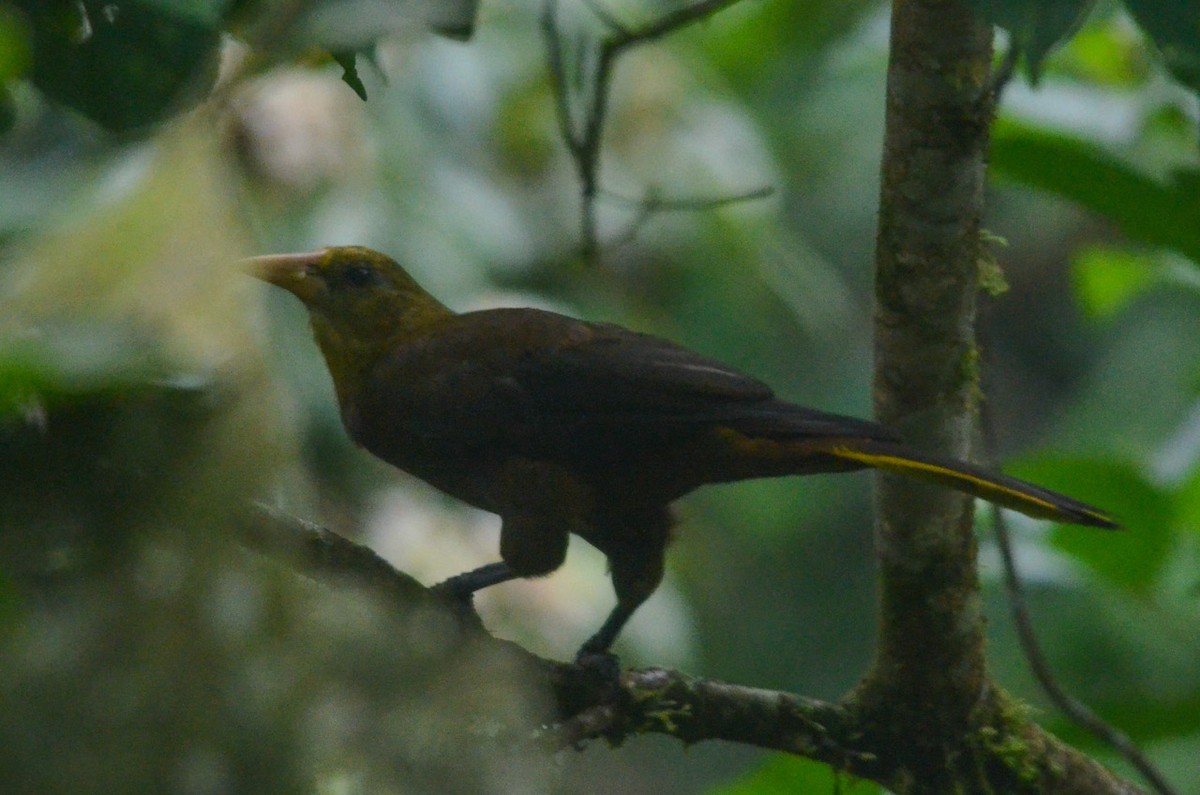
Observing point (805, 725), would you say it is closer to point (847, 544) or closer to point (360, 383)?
point (360, 383)

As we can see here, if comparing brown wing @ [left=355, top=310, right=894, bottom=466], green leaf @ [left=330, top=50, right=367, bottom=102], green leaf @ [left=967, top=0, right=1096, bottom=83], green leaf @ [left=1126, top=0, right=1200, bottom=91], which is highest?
green leaf @ [left=1126, top=0, right=1200, bottom=91]

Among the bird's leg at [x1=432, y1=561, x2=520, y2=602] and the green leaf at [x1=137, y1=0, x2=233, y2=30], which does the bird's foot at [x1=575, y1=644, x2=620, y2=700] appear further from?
the green leaf at [x1=137, y1=0, x2=233, y2=30]

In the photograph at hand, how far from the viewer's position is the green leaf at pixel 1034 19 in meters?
1.23

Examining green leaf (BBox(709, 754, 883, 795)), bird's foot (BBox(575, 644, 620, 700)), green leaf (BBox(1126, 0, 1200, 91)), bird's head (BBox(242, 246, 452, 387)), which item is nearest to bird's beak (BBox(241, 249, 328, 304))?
bird's head (BBox(242, 246, 452, 387))

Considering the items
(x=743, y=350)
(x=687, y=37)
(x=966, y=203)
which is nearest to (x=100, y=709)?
(x=966, y=203)

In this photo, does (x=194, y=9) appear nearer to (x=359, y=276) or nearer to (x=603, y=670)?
(x=603, y=670)

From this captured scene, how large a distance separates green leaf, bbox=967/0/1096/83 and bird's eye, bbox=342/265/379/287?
7.60 ft

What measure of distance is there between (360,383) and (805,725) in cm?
127

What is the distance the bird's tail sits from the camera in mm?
2340

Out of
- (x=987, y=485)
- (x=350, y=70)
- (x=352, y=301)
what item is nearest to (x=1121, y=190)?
(x=987, y=485)

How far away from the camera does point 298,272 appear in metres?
3.36

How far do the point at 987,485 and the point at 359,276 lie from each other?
1.66 metres

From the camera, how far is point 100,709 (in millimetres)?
876

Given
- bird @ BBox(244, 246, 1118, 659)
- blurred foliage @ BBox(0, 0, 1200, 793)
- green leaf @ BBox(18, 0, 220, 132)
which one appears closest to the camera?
blurred foliage @ BBox(0, 0, 1200, 793)
